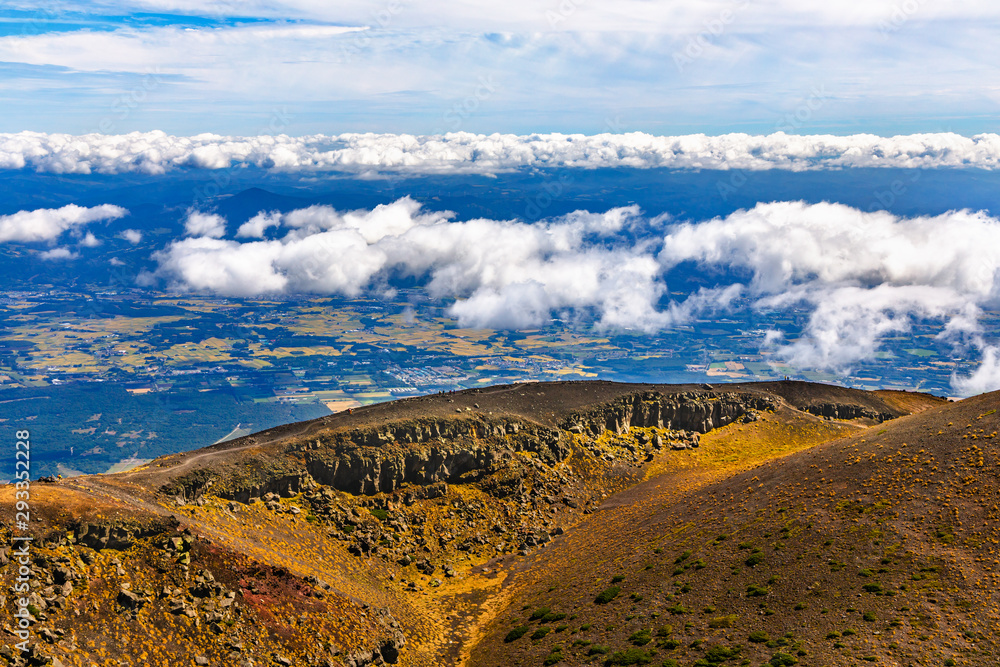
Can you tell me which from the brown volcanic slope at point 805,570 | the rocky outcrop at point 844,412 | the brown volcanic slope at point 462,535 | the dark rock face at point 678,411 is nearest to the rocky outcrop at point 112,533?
the brown volcanic slope at point 462,535

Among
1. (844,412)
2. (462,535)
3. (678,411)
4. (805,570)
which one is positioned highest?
(805,570)

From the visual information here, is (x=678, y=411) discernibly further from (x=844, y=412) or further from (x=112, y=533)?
(x=112, y=533)

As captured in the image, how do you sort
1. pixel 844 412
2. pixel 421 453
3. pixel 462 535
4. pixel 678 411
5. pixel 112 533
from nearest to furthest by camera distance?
pixel 112 533 → pixel 462 535 → pixel 421 453 → pixel 678 411 → pixel 844 412

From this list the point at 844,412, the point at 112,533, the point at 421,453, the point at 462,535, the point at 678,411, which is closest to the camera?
the point at 112,533

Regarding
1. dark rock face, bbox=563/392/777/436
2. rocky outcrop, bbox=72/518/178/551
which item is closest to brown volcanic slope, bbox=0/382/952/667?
rocky outcrop, bbox=72/518/178/551

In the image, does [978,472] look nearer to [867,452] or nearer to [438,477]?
[867,452]

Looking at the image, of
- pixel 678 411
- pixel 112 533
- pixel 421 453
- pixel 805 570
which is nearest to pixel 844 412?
pixel 678 411
